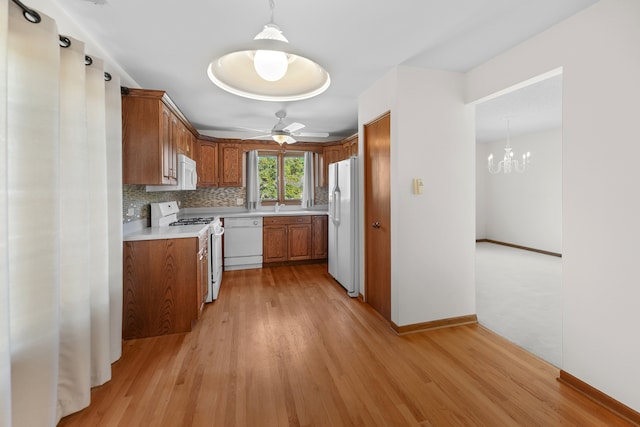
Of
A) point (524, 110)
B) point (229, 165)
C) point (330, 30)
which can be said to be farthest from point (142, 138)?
point (524, 110)

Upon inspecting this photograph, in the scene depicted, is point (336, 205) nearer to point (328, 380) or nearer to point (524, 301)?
point (328, 380)

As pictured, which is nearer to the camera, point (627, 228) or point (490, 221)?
point (627, 228)

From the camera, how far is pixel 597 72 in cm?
166

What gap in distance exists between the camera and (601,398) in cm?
164

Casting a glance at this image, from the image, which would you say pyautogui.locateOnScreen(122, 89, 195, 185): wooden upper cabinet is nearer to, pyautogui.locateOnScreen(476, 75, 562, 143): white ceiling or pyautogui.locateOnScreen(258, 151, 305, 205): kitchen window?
pyautogui.locateOnScreen(258, 151, 305, 205): kitchen window

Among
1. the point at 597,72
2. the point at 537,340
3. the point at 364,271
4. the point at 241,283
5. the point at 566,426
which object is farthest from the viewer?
the point at 241,283

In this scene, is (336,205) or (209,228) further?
(336,205)

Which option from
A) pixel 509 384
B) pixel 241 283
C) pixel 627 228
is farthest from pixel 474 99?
pixel 241 283

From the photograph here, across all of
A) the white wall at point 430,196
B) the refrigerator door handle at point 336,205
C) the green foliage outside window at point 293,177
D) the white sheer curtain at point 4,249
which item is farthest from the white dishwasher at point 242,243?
the white sheer curtain at point 4,249

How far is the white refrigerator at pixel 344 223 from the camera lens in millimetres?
3404

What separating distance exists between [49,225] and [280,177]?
13.9 ft

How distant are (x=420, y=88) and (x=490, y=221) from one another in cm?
573

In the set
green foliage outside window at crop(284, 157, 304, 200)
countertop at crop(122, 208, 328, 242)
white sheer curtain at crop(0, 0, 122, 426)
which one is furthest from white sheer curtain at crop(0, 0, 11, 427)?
green foliage outside window at crop(284, 157, 304, 200)

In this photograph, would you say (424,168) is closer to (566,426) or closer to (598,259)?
(598,259)
